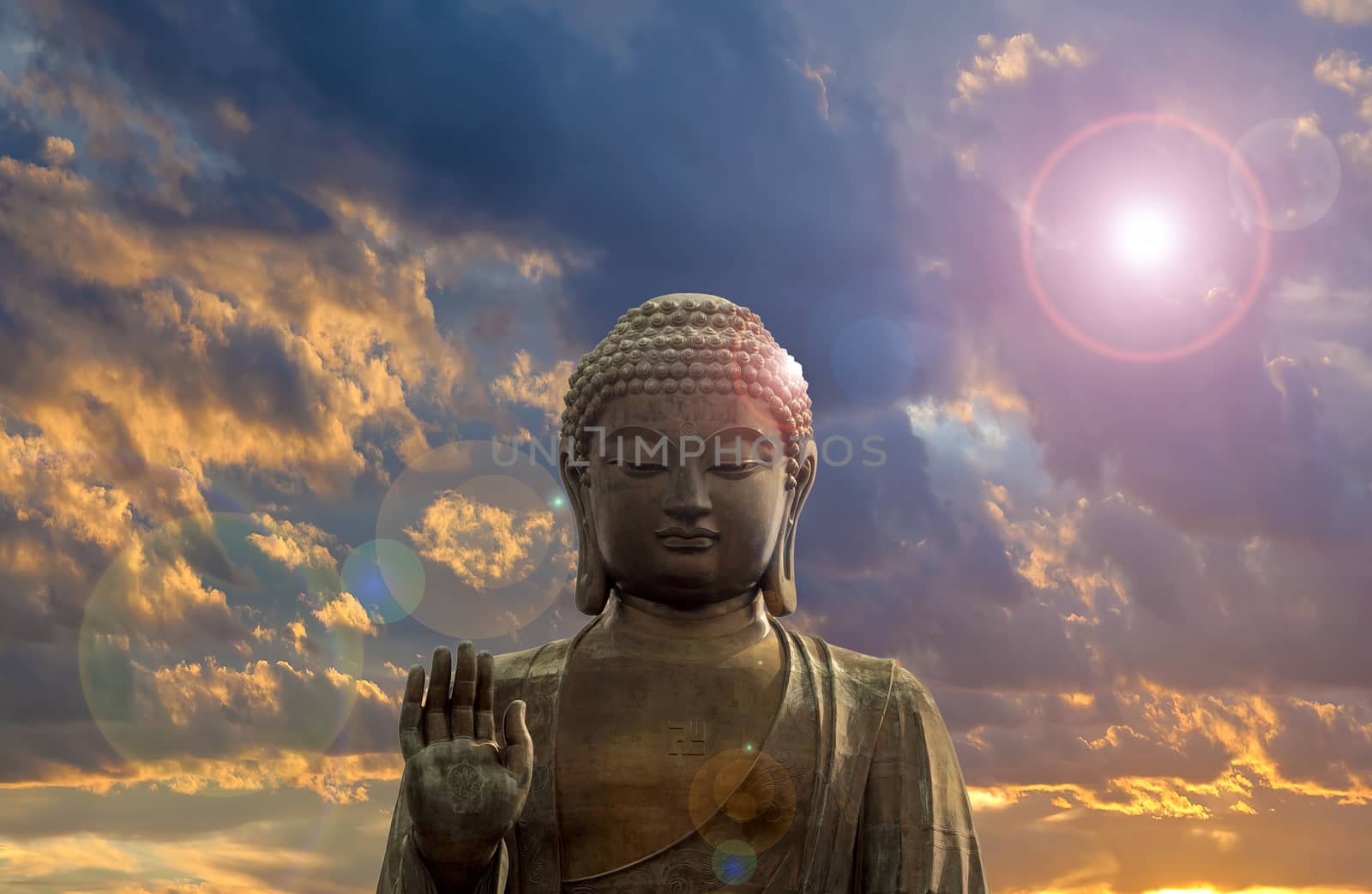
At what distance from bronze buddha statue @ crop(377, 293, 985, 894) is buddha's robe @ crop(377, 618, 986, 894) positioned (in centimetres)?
1

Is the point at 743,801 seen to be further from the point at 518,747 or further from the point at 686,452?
the point at 686,452

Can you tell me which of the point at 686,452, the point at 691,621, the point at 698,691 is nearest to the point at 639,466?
the point at 686,452

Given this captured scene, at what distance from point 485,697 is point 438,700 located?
0.31 metres

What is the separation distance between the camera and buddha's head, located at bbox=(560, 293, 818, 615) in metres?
11.3

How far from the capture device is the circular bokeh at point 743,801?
1094 centimetres

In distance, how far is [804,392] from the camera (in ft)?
39.8

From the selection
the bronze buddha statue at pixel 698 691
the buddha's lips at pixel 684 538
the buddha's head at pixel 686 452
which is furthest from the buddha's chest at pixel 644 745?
the buddha's lips at pixel 684 538

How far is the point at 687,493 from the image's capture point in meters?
11.2

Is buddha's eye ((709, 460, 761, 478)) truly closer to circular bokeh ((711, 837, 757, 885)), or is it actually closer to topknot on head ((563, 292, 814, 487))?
topknot on head ((563, 292, 814, 487))

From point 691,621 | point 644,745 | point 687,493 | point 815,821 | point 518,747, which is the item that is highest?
point 687,493

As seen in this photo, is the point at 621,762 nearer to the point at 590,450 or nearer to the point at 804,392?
the point at 590,450

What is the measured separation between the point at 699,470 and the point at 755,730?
75.0 inches

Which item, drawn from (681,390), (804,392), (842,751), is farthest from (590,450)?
(842,751)

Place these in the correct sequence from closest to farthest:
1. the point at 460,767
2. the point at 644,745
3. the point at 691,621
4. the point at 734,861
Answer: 1. the point at 460,767
2. the point at 734,861
3. the point at 644,745
4. the point at 691,621
